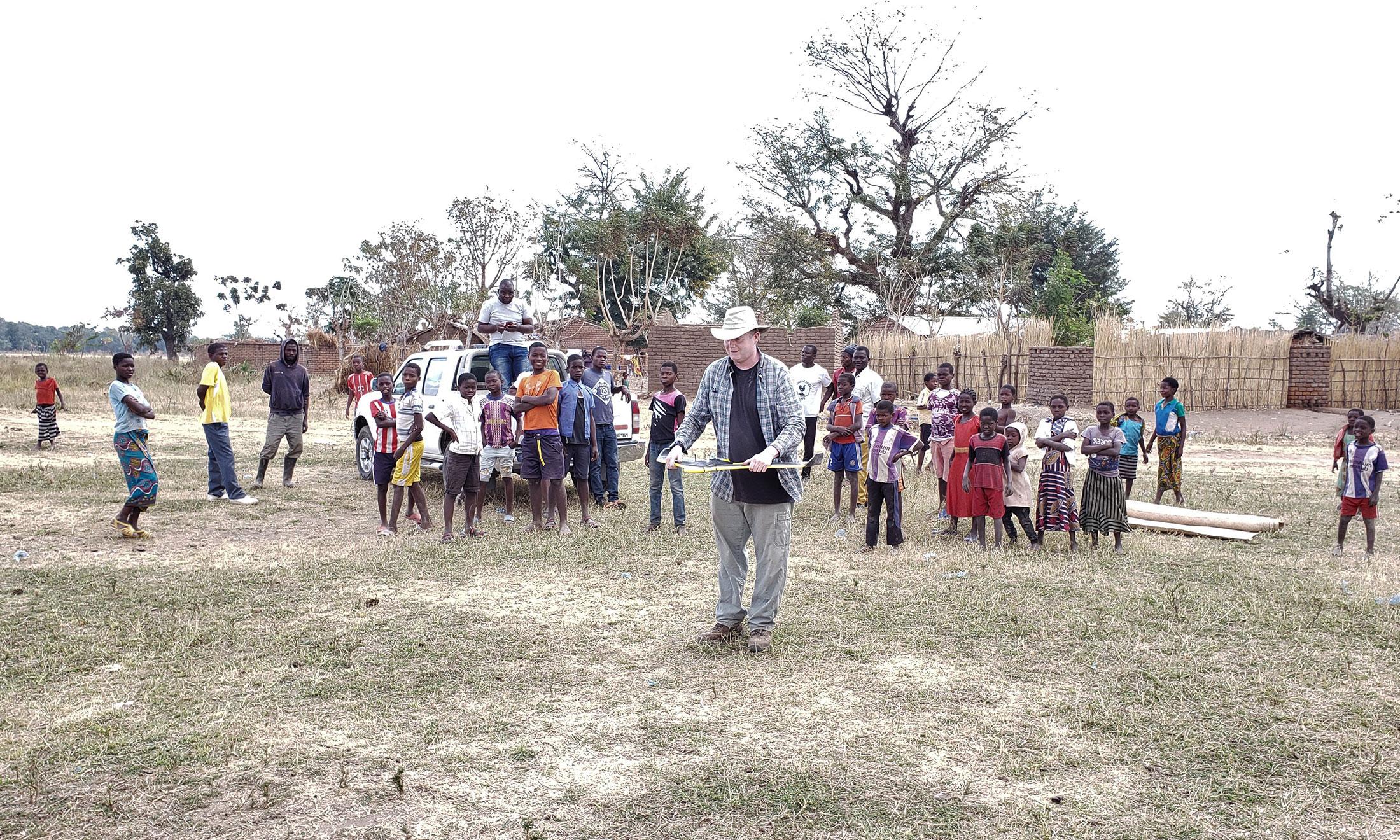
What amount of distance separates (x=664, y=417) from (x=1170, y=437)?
555cm

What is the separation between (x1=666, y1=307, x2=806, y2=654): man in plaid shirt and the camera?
5.65 meters

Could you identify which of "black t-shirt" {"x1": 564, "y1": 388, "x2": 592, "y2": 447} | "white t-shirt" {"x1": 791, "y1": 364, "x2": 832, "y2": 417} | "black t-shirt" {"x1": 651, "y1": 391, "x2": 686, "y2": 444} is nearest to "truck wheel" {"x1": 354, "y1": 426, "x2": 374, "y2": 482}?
"black t-shirt" {"x1": 564, "y1": 388, "x2": 592, "y2": 447}

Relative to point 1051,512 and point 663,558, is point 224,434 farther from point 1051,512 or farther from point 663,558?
point 1051,512

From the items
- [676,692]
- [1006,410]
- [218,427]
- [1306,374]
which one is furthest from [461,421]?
[1306,374]

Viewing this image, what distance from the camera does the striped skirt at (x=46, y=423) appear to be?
16031 mm

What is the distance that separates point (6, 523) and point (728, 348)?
7.74 meters

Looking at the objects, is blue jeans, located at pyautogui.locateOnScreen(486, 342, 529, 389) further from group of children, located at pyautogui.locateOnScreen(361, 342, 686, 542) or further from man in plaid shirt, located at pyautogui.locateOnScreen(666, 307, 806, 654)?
man in plaid shirt, located at pyautogui.locateOnScreen(666, 307, 806, 654)

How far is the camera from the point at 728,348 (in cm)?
570

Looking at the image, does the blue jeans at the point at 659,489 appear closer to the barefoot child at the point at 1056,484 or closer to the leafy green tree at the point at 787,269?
the barefoot child at the point at 1056,484

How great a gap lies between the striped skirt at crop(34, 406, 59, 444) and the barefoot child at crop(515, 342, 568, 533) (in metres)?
10.7

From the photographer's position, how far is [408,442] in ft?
30.2

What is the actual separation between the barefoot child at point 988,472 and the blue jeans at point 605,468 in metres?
3.87

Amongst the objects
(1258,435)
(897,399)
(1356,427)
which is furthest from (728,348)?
(897,399)

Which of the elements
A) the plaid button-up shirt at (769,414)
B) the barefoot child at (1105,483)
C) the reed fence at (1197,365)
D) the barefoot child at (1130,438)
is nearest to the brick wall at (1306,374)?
the reed fence at (1197,365)
